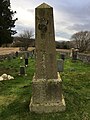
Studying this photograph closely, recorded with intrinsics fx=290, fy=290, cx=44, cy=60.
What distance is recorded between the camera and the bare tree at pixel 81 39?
2244 inches

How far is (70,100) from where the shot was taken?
931 centimetres

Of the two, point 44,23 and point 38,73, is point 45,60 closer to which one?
point 38,73

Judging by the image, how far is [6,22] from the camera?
33.6 meters

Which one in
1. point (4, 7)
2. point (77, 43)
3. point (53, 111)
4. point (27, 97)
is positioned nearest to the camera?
point (53, 111)

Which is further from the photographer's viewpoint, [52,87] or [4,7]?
[4,7]

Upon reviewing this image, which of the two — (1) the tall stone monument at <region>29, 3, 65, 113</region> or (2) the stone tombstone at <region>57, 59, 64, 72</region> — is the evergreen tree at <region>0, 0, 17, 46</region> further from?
(1) the tall stone monument at <region>29, 3, 65, 113</region>

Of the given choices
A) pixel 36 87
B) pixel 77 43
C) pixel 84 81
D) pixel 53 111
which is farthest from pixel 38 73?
pixel 77 43

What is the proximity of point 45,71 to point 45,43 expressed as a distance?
82cm

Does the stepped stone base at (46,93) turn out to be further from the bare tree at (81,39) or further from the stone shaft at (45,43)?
the bare tree at (81,39)

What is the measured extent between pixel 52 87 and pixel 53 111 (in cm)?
69

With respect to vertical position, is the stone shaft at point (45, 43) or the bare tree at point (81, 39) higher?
the stone shaft at point (45, 43)

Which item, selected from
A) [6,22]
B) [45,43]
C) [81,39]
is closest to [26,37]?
[81,39]

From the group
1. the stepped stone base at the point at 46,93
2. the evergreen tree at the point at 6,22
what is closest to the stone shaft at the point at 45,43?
the stepped stone base at the point at 46,93

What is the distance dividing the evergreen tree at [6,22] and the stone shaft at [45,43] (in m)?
22.6
